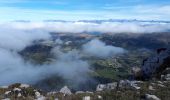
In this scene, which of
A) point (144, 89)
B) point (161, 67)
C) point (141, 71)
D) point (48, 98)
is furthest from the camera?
point (141, 71)

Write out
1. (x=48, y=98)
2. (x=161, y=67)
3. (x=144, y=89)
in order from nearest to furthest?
(x=48, y=98)
(x=144, y=89)
(x=161, y=67)

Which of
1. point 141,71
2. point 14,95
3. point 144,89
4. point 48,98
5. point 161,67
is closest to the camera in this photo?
point 48,98

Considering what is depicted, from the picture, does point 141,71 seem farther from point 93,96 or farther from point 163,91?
point 93,96

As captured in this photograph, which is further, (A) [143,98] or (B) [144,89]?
(B) [144,89]

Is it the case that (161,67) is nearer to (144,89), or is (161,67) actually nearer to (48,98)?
(144,89)

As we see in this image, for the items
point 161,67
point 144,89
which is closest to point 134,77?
point 161,67

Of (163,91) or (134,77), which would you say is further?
(134,77)

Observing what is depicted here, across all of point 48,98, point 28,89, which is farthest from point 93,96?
point 28,89

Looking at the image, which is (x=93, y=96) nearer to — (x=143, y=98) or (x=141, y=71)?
(x=143, y=98)

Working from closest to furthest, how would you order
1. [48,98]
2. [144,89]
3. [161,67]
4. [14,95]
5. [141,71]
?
[48,98] → [14,95] → [144,89] → [161,67] → [141,71]
